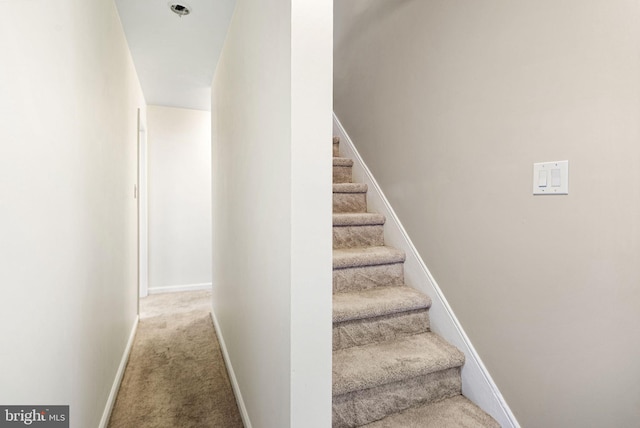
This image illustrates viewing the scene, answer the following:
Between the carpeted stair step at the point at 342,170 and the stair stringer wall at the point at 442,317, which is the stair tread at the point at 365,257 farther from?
the carpeted stair step at the point at 342,170

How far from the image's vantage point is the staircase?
4.31ft

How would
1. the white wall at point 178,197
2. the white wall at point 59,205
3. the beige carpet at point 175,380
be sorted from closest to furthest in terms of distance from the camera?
1. the white wall at point 59,205
2. the beige carpet at point 175,380
3. the white wall at point 178,197

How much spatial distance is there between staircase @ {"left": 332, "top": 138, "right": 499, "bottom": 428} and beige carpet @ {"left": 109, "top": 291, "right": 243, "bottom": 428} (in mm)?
767

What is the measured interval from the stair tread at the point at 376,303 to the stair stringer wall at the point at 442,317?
0.07 meters

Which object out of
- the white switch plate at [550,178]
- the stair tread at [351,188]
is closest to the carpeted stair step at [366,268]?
the stair tread at [351,188]

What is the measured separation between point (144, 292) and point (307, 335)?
12.0 feet

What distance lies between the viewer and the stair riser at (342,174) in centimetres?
249

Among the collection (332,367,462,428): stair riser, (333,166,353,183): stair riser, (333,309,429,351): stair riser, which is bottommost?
(332,367,462,428): stair riser

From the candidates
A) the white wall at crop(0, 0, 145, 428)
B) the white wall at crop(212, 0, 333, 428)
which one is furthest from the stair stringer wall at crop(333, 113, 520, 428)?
the white wall at crop(0, 0, 145, 428)

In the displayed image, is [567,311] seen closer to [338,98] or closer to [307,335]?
[307,335]

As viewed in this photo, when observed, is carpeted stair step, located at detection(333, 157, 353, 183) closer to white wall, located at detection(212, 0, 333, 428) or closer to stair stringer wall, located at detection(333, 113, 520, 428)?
stair stringer wall, located at detection(333, 113, 520, 428)

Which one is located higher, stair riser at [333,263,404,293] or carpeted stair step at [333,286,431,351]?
stair riser at [333,263,404,293]

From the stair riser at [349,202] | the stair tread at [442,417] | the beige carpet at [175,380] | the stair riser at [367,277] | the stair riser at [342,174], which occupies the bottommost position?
the beige carpet at [175,380]

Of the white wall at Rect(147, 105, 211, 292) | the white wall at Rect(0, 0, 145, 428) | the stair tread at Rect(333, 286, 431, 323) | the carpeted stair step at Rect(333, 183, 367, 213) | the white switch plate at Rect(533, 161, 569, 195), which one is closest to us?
the white wall at Rect(0, 0, 145, 428)
